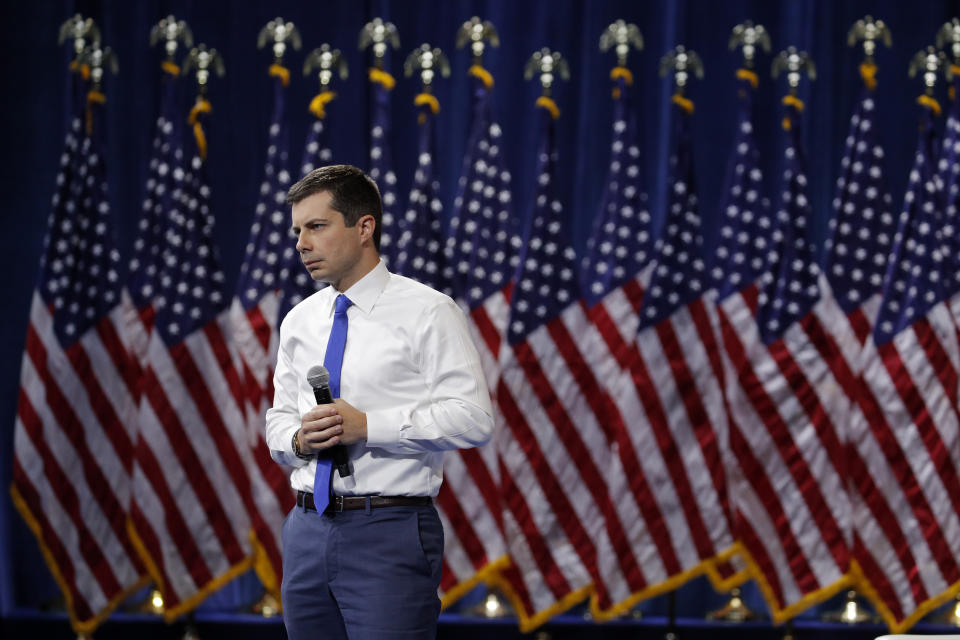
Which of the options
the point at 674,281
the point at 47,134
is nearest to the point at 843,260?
the point at 674,281

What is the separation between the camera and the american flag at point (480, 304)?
469 cm

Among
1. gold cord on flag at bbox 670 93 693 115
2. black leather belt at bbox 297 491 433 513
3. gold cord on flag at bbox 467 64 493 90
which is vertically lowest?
black leather belt at bbox 297 491 433 513

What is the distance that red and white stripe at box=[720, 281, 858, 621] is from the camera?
4.55 metres

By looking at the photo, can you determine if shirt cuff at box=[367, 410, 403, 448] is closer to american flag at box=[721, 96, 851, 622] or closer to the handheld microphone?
the handheld microphone

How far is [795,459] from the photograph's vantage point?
4.57 meters

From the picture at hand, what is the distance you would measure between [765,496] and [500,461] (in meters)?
1.11

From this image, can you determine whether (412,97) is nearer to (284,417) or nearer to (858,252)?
(858,252)

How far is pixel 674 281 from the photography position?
463 cm

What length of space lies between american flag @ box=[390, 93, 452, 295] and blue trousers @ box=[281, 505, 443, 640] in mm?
2406

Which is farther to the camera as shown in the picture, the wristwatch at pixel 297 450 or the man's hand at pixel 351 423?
the wristwatch at pixel 297 450

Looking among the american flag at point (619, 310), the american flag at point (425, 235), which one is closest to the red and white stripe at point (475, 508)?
the american flag at point (425, 235)

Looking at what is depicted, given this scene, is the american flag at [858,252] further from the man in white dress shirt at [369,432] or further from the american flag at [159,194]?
the american flag at [159,194]

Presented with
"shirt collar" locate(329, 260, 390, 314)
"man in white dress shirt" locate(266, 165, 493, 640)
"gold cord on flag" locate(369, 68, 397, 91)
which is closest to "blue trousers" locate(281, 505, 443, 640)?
"man in white dress shirt" locate(266, 165, 493, 640)

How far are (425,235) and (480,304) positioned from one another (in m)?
0.38
